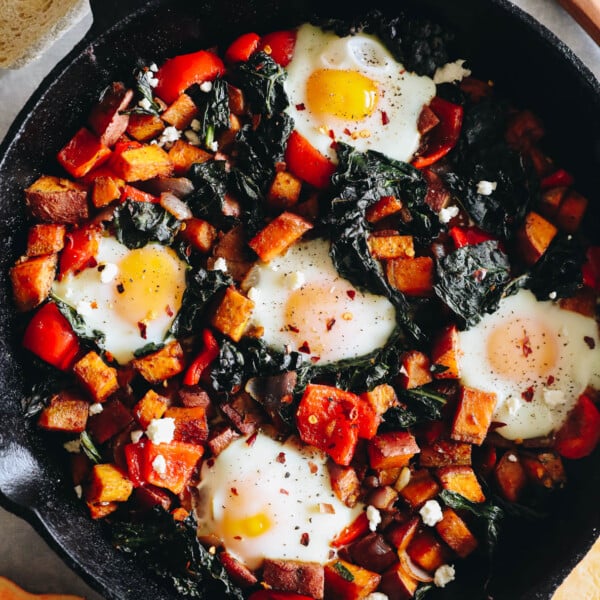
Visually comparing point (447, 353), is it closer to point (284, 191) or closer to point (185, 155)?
point (284, 191)

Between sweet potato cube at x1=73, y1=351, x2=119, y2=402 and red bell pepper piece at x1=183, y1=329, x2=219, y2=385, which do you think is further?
red bell pepper piece at x1=183, y1=329, x2=219, y2=385

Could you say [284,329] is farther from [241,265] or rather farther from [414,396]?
[414,396]

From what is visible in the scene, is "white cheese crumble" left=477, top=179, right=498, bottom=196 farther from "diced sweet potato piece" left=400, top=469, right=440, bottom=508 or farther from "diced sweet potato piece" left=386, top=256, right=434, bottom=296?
"diced sweet potato piece" left=400, top=469, right=440, bottom=508

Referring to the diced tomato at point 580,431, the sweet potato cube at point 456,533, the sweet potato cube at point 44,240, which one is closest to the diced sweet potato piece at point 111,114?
the sweet potato cube at point 44,240

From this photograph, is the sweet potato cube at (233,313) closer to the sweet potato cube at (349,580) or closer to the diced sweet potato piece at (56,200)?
the diced sweet potato piece at (56,200)

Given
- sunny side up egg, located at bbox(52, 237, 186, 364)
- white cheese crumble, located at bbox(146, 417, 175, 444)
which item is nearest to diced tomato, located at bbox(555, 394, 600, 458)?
white cheese crumble, located at bbox(146, 417, 175, 444)

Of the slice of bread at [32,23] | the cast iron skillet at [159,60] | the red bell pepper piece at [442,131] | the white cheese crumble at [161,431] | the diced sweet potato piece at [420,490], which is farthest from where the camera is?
the slice of bread at [32,23]

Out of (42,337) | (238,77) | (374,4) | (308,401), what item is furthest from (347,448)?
(374,4)
